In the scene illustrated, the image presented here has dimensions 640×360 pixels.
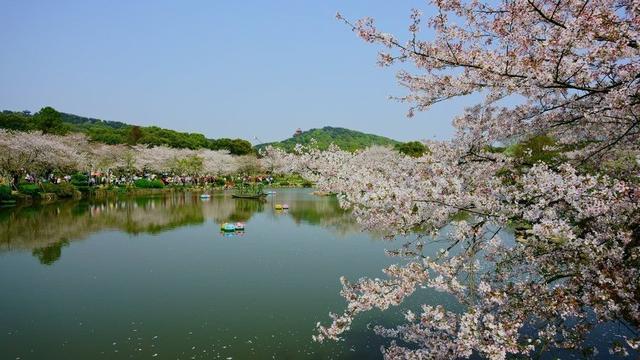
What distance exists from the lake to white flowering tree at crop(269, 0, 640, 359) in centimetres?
426

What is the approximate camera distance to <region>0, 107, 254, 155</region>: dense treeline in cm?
5091

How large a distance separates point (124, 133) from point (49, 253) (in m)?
62.3

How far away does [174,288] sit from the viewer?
11.9 m

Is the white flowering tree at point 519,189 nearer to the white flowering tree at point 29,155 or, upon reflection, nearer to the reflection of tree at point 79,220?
the reflection of tree at point 79,220

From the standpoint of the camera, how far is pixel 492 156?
16.4ft

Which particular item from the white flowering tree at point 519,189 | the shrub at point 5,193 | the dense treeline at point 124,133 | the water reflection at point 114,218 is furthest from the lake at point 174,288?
the dense treeline at point 124,133

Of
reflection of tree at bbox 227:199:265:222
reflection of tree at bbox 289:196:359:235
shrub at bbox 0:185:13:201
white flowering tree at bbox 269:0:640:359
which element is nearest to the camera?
white flowering tree at bbox 269:0:640:359

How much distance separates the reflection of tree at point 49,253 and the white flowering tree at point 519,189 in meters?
13.7

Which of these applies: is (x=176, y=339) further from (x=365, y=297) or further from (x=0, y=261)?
(x=0, y=261)

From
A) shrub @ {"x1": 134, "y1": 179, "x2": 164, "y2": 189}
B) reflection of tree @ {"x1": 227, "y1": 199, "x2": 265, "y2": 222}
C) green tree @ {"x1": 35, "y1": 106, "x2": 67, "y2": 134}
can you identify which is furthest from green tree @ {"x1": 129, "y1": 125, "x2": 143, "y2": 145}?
reflection of tree @ {"x1": 227, "y1": 199, "x2": 265, "y2": 222}

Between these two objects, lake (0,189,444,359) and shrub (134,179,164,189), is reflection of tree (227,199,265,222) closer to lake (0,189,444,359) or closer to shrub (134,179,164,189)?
lake (0,189,444,359)

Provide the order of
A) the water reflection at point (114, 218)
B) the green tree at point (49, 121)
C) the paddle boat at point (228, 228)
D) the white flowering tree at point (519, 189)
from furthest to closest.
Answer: the green tree at point (49, 121) → the paddle boat at point (228, 228) → the water reflection at point (114, 218) → the white flowering tree at point (519, 189)

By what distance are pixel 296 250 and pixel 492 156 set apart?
12.9 meters

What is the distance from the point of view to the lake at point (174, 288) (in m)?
8.16
